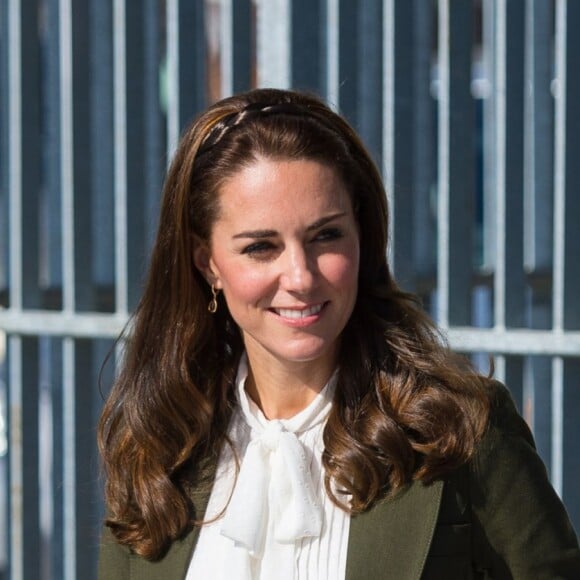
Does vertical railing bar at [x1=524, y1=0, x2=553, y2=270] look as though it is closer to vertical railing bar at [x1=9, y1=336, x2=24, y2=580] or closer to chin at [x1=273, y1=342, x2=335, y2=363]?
chin at [x1=273, y1=342, x2=335, y2=363]

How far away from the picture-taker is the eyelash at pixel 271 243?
2.41 meters

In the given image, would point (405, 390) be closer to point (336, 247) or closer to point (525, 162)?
point (336, 247)

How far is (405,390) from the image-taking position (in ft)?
8.14

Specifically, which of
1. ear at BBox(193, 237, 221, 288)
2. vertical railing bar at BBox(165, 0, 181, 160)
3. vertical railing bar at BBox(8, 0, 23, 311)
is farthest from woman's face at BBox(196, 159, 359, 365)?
vertical railing bar at BBox(8, 0, 23, 311)

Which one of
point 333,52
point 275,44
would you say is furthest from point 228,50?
point 333,52

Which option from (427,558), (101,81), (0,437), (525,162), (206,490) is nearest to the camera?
(427,558)

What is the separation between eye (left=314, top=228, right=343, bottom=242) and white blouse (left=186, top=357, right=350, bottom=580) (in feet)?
1.03

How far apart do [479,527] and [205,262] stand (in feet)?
2.46

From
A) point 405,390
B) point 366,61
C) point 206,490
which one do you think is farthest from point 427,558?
point 366,61

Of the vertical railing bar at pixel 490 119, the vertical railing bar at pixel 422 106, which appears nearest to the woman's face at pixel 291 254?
the vertical railing bar at pixel 490 119

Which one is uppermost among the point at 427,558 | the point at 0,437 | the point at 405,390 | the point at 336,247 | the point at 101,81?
the point at 101,81

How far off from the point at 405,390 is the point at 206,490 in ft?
1.45

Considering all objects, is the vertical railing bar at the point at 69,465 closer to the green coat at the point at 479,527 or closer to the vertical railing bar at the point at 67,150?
the vertical railing bar at the point at 67,150

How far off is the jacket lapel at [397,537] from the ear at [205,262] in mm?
576
